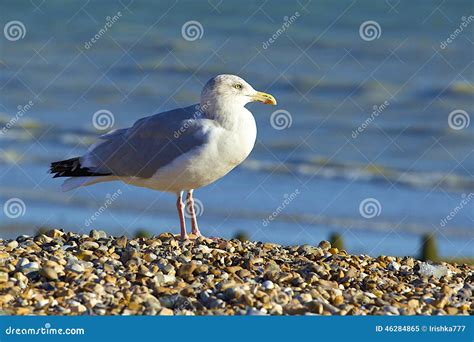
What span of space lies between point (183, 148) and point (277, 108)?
1000 centimetres

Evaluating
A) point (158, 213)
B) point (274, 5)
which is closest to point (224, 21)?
point (274, 5)

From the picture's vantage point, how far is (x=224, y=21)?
82.4 feet

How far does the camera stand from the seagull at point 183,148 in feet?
30.5

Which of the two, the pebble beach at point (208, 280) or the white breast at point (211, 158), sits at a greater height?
the white breast at point (211, 158)

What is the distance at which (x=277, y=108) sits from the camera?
19.2m

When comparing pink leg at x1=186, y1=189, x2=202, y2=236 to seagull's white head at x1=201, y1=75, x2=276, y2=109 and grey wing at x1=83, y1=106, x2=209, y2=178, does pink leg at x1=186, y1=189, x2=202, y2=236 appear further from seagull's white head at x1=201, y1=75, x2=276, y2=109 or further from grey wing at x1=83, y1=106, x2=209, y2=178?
seagull's white head at x1=201, y1=75, x2=276, y2=109

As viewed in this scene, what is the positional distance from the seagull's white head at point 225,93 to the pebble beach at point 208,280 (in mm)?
1364

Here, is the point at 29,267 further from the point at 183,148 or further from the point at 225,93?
the point at 225,93

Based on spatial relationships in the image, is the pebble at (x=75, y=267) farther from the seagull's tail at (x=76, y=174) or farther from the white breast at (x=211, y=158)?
the seagull's tail at (x=76, y=174)

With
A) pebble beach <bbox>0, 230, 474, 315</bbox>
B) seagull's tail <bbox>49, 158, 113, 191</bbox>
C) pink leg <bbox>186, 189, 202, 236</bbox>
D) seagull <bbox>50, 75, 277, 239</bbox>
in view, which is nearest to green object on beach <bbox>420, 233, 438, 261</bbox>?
pebble beach <bbox>0, 230, 474, 315</bbox>

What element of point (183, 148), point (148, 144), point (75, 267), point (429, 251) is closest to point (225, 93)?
point (183, 148)

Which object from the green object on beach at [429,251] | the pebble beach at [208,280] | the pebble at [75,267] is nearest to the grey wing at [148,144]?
the pebble beach at [208,280]

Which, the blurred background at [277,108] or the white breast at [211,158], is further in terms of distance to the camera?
the blurred background at [277,108]

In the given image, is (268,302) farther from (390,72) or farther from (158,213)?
(390,72)
